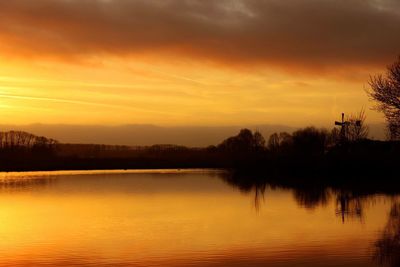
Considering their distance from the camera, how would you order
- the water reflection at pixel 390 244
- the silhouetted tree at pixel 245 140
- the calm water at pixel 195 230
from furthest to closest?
the silhouetted tree at pixel 245 140 < the calm water at pixel 195 230 < the water reflection at pixel 390 244

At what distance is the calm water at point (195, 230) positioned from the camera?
14.4 metres

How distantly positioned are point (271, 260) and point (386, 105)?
77.4 feet

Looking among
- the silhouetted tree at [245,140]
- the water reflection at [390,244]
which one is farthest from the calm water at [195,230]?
the silhouetted tree at [245,140]

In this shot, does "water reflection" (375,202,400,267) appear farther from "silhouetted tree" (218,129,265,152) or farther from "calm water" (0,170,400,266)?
"silhouetted tree" (218,129,265,152)

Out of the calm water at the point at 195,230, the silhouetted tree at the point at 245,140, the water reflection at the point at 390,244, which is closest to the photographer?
the water reflection at the point at 390,244

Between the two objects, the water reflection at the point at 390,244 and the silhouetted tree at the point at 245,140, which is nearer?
the water reflection at the point at 390,244

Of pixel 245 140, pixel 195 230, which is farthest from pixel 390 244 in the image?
pixel 245 140

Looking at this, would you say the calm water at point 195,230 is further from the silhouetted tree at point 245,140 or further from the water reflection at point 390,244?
the silhouetted tree at point 245,140

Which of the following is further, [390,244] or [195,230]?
[195,230]

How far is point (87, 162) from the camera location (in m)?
94.9

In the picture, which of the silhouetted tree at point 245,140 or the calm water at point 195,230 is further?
the silhouetted tree at point 245,140

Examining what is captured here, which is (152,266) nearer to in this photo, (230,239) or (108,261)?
(108,261)

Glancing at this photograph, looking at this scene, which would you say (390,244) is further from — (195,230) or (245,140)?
(245,140)

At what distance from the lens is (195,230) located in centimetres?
1941
